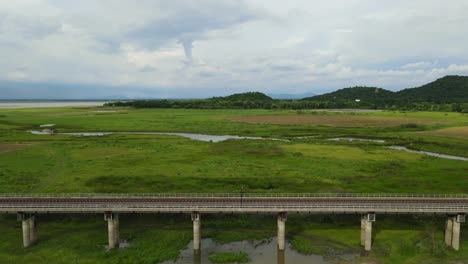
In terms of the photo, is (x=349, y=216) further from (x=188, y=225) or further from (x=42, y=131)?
(x=42, y=131)

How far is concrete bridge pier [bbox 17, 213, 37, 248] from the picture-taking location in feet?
131

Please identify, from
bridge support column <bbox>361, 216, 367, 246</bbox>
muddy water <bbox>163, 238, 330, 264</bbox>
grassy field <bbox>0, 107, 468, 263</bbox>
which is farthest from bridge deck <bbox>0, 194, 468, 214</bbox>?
muddy water <bbox>163, 238, 330, 264</bbox>

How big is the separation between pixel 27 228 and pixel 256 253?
26751 mm

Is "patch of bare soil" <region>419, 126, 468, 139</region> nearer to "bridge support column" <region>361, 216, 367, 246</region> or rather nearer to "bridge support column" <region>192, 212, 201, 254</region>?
"bridge support column" <region>361, 216, 367, 246</region>

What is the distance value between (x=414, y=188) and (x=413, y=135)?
2881 inches

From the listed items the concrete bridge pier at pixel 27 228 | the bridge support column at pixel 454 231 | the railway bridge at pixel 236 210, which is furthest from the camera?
the railway bridge at pixel 236 210

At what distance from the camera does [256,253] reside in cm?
3969

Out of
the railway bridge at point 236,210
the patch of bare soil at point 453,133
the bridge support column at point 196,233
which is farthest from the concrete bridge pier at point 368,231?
the patch of bare soil at point 453,133

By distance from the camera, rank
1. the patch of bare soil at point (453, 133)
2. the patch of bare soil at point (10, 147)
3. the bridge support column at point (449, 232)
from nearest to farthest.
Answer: the bridge support column at point (449, 232) < the patch of bare soil at point (10, 147) < the patch of bare soil at point (453, 133)

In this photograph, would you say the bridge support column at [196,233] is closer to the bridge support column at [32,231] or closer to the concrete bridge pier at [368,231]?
the bridge support column at [32,231]

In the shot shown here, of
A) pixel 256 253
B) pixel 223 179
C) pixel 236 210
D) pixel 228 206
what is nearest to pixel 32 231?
pixel 228 206

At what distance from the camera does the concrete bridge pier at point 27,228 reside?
1566 inches

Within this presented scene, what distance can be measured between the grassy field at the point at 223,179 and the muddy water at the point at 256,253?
1.15 m

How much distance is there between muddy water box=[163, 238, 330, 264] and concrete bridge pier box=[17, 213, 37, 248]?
16.8m
